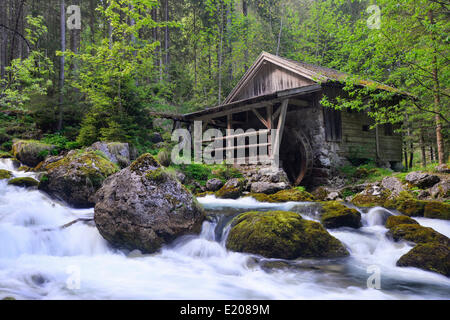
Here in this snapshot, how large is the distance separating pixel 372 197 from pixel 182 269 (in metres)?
6.83

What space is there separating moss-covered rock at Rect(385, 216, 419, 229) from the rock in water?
13.4ft

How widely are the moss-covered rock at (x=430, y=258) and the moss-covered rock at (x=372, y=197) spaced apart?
3896 mm

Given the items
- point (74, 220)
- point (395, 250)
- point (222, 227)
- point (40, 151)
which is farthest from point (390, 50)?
point (40, 151)

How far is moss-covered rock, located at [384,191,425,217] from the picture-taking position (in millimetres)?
6992

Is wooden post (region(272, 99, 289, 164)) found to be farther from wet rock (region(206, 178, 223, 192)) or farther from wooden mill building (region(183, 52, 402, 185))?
wet rock (region(206, 178, 223, 192))

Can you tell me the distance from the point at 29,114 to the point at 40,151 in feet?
17.8

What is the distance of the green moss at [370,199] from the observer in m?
8.45

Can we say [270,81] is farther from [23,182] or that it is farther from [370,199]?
[23,182]

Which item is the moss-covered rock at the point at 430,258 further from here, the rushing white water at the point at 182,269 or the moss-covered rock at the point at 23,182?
the moss-covered rock at the point at 23,182

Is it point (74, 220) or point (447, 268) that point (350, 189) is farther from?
point (74, 220)

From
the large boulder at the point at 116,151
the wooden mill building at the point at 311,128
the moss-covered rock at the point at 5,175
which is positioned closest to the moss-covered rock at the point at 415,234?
the wooden mill building at the point at 311,128

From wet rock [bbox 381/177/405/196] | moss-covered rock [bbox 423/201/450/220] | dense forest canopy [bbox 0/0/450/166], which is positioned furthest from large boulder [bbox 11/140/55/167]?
moss-covered rock [bbox 423/201/450/220]

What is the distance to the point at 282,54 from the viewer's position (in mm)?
25891

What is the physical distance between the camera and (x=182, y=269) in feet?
15.0
